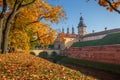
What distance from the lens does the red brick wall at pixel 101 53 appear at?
38.1 metres

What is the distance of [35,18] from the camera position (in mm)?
23406

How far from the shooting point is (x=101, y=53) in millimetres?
42812

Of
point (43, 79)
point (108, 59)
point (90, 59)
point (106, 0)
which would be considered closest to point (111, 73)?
point (108, 59)

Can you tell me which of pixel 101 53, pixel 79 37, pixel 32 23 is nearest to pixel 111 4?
pixel 32 23

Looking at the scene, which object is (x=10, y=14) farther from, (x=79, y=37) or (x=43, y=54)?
(x=79, y=37)

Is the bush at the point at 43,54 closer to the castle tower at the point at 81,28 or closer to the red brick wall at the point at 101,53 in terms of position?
the castle tower at the point at 81,28

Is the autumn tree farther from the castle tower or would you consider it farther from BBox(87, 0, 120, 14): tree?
the castle tower

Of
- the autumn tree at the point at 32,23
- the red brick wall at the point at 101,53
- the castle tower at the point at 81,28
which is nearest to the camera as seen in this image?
the autumn tree at the point at 32,23

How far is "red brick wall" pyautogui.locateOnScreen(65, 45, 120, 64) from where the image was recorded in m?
38.1

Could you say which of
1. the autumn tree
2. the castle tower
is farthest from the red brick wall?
the castle tower

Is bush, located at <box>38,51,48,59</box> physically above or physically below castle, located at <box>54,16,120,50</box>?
below

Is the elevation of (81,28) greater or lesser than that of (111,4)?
greater

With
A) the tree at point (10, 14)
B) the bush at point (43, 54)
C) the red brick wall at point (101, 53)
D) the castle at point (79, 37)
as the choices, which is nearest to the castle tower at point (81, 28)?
the castle at point (79, 37)

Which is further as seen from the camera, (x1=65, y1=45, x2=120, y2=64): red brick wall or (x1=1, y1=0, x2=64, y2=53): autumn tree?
(x1=65, y1=45, x2=120, y2=64): red brick wall
